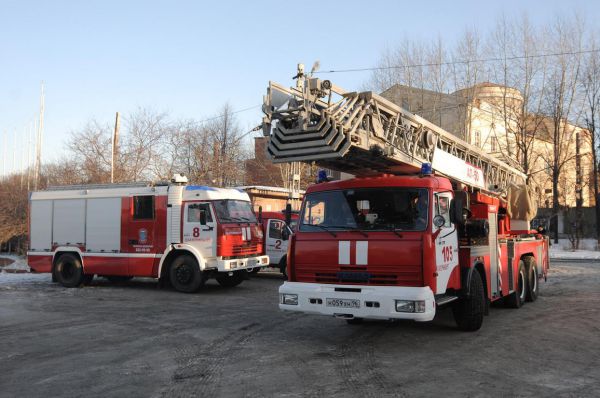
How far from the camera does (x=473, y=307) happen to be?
803 cm

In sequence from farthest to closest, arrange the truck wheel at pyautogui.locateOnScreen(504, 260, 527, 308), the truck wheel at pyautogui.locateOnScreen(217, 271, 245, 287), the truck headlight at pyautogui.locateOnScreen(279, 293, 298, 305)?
the truck wheel at pyautogui.locateOnScreen(217, 271, 245, 287)
the truck wheel at pyautogui.locateOnScreen(504, 260, 527, 308)
the truck headlight at pyautogui.locateOnScreen(279, 293, 298, 305)

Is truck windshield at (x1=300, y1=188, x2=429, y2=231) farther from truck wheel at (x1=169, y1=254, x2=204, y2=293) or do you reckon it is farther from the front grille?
truck wheel at (x1=169, y1=254, x2=204, y2=293)

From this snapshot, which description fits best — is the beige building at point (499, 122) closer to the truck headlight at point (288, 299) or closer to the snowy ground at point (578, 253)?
the snowy ground at point (578, 253)

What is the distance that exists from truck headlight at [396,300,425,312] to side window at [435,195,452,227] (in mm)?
1303

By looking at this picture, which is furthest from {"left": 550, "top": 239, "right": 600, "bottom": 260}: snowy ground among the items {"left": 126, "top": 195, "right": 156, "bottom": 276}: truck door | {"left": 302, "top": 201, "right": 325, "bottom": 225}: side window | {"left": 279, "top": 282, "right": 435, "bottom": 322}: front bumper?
{"left": 279, "top": 282, "right": 435, "bottom": 322}: front bumper

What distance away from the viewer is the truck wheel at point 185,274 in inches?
530

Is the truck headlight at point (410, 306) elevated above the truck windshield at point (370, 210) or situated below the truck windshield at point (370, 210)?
below

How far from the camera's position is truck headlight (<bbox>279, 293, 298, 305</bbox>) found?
716 centimetres

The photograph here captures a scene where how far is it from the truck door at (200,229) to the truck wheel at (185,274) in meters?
0.46

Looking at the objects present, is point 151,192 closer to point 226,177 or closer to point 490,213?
point 490,213

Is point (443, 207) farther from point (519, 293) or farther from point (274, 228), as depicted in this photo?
point (274, 228)

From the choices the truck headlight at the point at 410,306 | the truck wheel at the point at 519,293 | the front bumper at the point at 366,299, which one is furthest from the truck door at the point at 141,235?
the truck headlight at the point at 410,306

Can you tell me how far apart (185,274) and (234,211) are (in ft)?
6.77

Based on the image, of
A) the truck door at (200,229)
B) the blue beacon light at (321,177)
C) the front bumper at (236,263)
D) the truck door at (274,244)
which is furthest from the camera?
the truck door at (274,244)
